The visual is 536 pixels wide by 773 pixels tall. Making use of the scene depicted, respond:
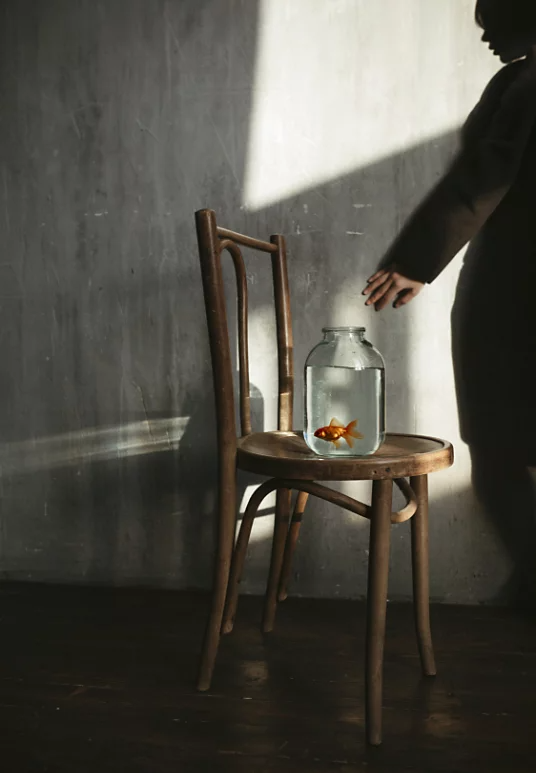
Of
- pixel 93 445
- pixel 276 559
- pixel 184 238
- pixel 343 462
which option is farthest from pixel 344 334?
pixel 93 445

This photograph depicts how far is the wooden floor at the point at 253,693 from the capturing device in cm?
107

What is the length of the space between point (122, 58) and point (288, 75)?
427 millimetres

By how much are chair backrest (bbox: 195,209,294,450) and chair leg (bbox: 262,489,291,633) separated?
0.57ft

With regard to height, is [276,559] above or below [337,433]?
below

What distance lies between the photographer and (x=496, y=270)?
1654 millimetres

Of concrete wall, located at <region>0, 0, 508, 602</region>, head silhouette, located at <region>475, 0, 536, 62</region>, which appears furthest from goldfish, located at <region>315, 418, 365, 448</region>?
head silhouette, located at <region>475, 0, 536, 62</region>

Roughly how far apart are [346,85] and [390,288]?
495mm

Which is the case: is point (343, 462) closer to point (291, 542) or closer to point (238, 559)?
point (238, 559)

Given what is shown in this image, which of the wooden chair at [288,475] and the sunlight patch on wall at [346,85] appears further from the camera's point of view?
the sunlight patch on wall at [346,85]

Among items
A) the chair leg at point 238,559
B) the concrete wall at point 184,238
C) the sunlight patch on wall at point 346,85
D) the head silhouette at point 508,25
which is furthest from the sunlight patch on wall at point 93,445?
the head silhouette at point 508,25

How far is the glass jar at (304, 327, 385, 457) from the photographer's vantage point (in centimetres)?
119

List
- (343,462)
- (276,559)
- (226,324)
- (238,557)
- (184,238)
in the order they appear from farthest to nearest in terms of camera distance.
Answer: (184,238), (276,559), (238,557), (226,324), (343,462)

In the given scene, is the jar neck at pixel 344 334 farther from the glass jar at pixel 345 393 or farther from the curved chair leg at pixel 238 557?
the curved chair leg at pixel 238 557

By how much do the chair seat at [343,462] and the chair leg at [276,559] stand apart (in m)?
0.29
